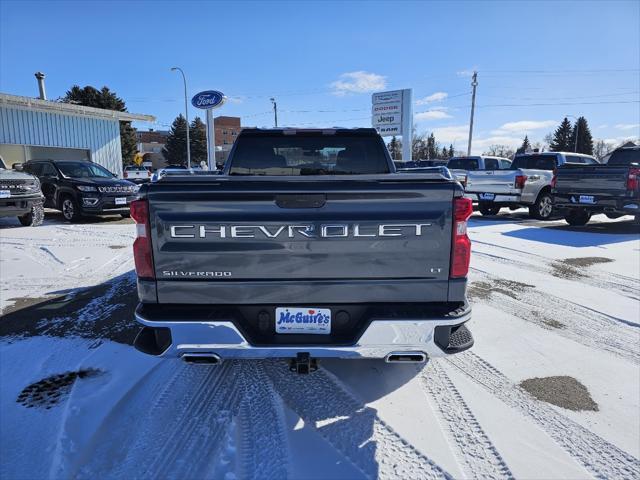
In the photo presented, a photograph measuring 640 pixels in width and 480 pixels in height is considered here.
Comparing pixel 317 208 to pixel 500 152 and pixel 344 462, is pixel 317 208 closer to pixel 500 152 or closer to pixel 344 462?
pixel 344 462

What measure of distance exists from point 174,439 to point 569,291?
5.23 meters

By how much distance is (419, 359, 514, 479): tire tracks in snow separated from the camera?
225 cm

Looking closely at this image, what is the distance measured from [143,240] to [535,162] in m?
14.0

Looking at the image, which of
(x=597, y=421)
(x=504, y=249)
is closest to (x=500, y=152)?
(x=504, y=249)

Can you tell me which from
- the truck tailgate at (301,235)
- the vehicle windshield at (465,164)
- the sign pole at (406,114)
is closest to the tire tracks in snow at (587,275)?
the truck tailgate at (301,235)

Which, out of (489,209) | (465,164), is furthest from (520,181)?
(465,164)

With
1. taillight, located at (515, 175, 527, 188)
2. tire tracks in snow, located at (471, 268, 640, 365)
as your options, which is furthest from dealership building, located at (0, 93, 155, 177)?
tire tracks in snow, located at (471, 268, 640, 365)

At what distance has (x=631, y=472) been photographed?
2260mm

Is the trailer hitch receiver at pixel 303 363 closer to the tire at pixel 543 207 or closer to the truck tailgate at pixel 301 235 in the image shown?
the truck tailgate at pixel 301 235

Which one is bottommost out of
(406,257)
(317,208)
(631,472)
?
(631,472)

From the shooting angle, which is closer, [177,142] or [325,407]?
[325,407]

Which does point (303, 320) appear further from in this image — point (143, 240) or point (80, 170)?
point (80, 170)

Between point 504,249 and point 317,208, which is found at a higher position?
point 317,208

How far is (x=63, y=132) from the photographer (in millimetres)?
21047
